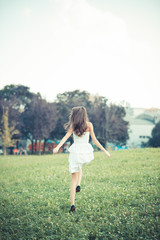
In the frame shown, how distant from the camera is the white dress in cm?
542

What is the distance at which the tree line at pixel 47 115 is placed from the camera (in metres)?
45.1

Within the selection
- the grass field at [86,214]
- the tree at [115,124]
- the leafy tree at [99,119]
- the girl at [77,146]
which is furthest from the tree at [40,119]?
the girl at [77,146]

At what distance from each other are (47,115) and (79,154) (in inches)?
1606

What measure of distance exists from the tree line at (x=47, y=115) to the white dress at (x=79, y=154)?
37.8 metres

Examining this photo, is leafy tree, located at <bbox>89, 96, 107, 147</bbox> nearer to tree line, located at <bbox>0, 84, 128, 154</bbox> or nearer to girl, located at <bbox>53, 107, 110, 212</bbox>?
tree line, located at <bbox>0, 84, 128, 154</bbox>

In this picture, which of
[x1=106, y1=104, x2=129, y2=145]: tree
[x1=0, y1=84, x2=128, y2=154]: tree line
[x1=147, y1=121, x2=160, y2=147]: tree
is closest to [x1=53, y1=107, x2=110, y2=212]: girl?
[x1=0, y1=84, x2=128, y2=154]: tree line

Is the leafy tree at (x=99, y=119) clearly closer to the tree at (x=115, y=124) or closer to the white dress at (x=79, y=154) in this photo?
the tree at (x=115, y=124)

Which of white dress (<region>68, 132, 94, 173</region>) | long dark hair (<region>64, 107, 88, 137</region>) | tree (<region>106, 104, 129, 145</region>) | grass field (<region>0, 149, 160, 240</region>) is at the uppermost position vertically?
tree (<region>106, 104, 129, 145</region>)

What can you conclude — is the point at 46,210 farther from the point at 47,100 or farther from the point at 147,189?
the point at 47,100

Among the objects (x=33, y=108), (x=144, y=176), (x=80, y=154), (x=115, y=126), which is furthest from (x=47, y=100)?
(x=80, y=154)

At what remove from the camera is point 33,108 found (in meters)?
46.9

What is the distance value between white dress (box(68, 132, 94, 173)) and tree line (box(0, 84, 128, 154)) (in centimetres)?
3784

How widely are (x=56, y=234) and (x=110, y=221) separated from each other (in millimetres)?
1400

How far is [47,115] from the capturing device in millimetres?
45500
